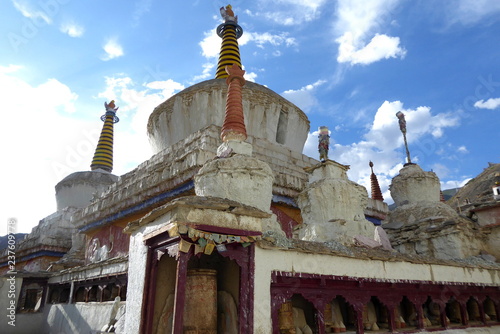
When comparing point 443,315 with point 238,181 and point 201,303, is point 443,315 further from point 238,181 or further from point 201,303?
point 201,303

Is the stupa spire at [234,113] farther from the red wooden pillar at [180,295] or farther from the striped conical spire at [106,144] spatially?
the striped conical spire at [106,144]

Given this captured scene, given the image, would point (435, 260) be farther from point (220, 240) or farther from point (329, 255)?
point (220, 240)

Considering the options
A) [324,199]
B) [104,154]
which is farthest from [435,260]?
[104,154]

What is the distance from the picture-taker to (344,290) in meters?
5.84

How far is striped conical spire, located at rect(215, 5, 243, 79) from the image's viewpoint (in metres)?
18.5

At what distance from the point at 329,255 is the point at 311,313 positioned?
3.98 ft

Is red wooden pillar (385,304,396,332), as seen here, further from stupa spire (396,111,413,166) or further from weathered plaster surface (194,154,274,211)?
stupa spire (396,111,413,166)

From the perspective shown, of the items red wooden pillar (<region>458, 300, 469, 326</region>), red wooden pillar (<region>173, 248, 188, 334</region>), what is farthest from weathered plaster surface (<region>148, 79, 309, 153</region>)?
red wooden pillar (<region>173, 248, 188, 334</region>)

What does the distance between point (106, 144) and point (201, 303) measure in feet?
98.2

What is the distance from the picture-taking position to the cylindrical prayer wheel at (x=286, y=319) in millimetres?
5544

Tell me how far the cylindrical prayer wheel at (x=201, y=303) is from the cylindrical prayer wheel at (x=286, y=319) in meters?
1.10

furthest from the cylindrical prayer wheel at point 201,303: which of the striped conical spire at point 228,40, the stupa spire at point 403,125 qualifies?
the striped conical spire at point 228,40

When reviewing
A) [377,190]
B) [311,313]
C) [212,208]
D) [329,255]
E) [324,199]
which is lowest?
[311,313]

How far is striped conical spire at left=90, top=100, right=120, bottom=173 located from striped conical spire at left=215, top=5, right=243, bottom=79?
53.9 feet
